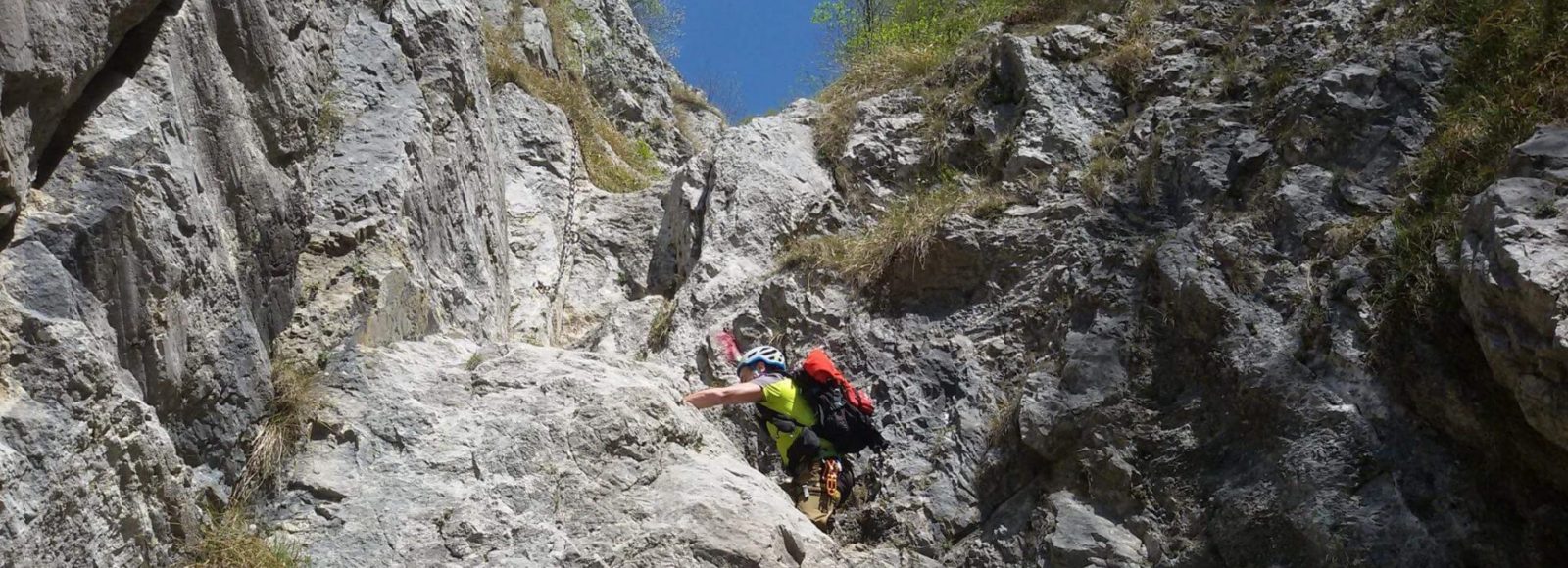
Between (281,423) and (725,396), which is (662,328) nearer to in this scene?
(725,396)

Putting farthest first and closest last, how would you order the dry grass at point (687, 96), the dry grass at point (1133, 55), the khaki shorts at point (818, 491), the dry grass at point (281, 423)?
the dry grass at point (687, 96)
the dry grass at point (1133, 55)
the khaki shorts at point (818, 491)
the dry grass at point (281, 423)

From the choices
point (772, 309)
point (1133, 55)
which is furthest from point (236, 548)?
point (1133, 55)

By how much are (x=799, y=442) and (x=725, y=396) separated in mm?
625

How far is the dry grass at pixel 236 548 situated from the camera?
6.16 metres

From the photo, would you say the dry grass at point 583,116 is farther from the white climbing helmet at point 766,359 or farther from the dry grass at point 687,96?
the white climbing helmet at point 766,359

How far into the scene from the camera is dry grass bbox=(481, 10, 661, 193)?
566 inches

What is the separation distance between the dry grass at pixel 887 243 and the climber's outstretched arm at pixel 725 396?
2.07 metres

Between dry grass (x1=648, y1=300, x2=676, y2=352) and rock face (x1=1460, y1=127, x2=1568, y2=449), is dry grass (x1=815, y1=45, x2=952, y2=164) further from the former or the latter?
rock face (x1=1460, y1=127, x2=1568, y2=449)

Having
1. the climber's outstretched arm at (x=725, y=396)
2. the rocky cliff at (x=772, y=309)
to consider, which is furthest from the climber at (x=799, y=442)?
the rocky cliff at (x=772, y=309)

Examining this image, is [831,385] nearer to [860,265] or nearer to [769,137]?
[860,265]

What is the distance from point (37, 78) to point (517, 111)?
28.0 feet

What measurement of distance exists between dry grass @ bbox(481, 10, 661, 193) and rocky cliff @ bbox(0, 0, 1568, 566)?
1.93m

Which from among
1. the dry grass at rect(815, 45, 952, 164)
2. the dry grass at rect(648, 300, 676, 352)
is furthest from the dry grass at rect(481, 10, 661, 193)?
the dry grass at rect(648, 300, 676, 352)

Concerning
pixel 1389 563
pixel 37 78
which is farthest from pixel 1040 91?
pixel 37 78
